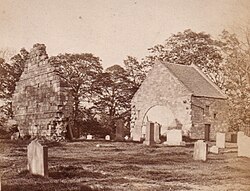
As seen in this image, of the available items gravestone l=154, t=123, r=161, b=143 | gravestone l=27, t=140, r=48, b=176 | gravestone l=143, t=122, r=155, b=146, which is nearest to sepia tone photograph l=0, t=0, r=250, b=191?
gravestone l=27, t=140, r=48, b=176

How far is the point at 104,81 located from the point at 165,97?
0.46 m

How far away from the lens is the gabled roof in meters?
2.07

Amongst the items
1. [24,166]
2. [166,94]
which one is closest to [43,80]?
[24,166]

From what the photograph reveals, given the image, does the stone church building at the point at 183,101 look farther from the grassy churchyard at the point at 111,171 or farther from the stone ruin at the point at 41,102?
the stone ruin at the point at 41,102

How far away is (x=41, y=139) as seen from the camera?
200cm

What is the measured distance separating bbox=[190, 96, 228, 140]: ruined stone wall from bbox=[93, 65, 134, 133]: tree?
344 mm

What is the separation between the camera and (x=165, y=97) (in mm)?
2254

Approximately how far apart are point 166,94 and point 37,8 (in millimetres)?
744

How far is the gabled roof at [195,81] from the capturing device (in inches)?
81.4

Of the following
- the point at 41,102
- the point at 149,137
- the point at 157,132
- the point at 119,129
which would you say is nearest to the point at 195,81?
the point at 149,137

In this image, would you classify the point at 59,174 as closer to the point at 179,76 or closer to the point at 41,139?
the point at 41,139

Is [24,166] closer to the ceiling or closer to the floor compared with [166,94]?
closer to the floor

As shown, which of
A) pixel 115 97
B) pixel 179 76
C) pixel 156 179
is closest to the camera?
pixel 156 179

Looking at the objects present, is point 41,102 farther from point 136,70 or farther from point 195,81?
point 195,81
